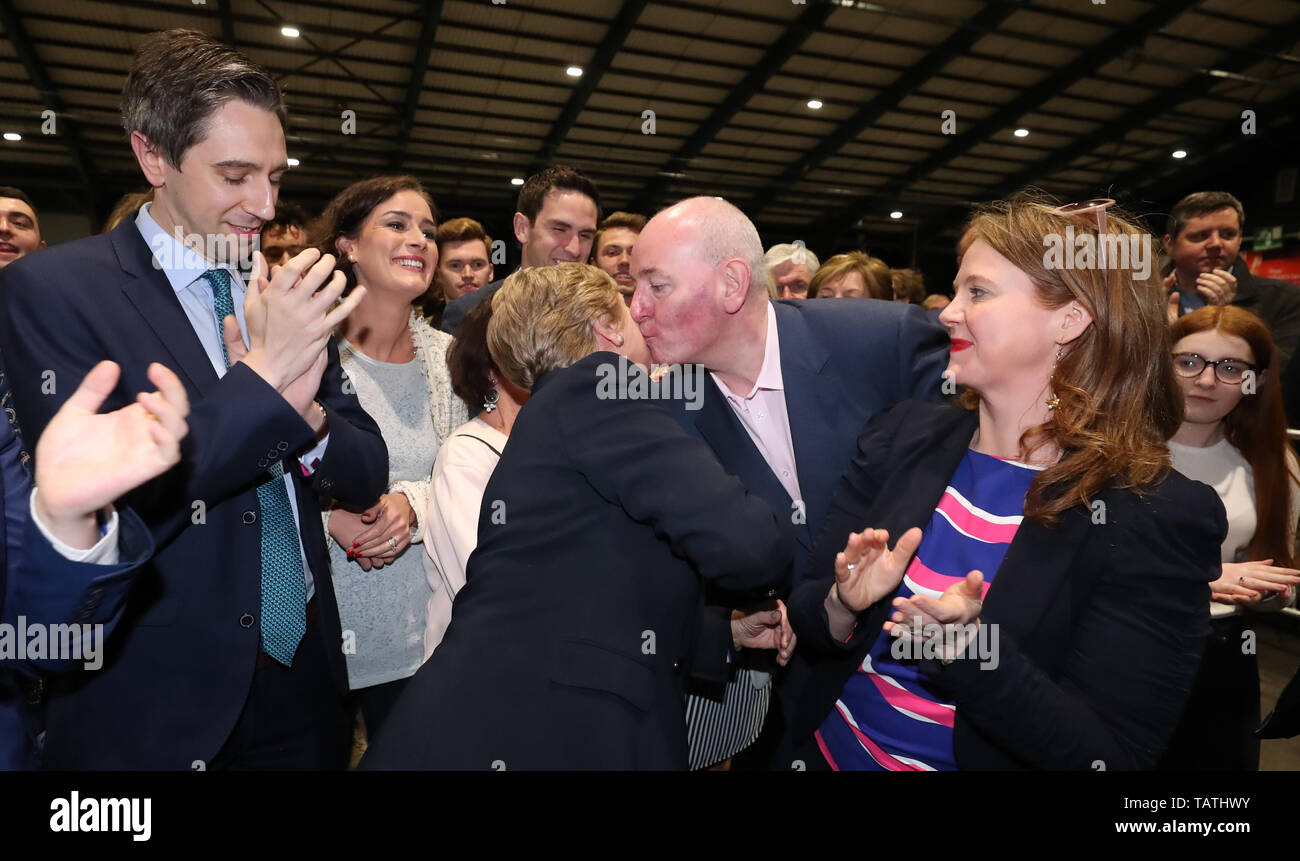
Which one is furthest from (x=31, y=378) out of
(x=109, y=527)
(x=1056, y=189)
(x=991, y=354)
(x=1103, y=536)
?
(x=1056, y=189)

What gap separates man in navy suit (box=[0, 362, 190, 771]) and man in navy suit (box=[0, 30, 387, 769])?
13.1 inches

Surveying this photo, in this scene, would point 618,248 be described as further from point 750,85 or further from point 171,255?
point 750,85

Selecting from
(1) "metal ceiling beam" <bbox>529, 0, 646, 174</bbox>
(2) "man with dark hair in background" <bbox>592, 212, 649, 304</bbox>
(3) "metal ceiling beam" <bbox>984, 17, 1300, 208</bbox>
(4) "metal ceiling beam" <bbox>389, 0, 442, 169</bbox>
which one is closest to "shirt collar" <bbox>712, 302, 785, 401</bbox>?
(2) "man with dark hair in background" <bbox>592, 212, 649, 304</bbox>

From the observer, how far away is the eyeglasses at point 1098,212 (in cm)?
162

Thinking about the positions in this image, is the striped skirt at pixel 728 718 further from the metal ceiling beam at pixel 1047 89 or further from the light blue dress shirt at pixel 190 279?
the metal ceiling beam at pixel 1047 89

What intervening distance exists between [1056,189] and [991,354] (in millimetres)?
15493

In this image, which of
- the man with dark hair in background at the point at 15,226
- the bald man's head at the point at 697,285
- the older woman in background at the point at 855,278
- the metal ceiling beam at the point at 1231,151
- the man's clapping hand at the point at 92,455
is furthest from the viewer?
the metal ceiling beam at the point at 1231,151

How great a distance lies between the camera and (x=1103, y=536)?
1.45 m

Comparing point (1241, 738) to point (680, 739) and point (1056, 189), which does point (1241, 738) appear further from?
point (1056, 189)

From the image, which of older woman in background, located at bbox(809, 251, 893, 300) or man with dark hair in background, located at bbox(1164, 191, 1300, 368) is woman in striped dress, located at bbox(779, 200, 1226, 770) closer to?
older woman in background, located at bbox(809, 251, 893, 300)

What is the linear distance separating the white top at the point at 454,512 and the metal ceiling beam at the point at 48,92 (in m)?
11.3

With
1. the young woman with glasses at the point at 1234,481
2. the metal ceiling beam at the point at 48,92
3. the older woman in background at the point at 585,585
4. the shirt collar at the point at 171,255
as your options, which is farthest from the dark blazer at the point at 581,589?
the metal ceiling beam at the point at 48,92

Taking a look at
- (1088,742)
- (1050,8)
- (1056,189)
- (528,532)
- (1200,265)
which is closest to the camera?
(1088,742)

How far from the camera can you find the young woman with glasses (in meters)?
2.39
